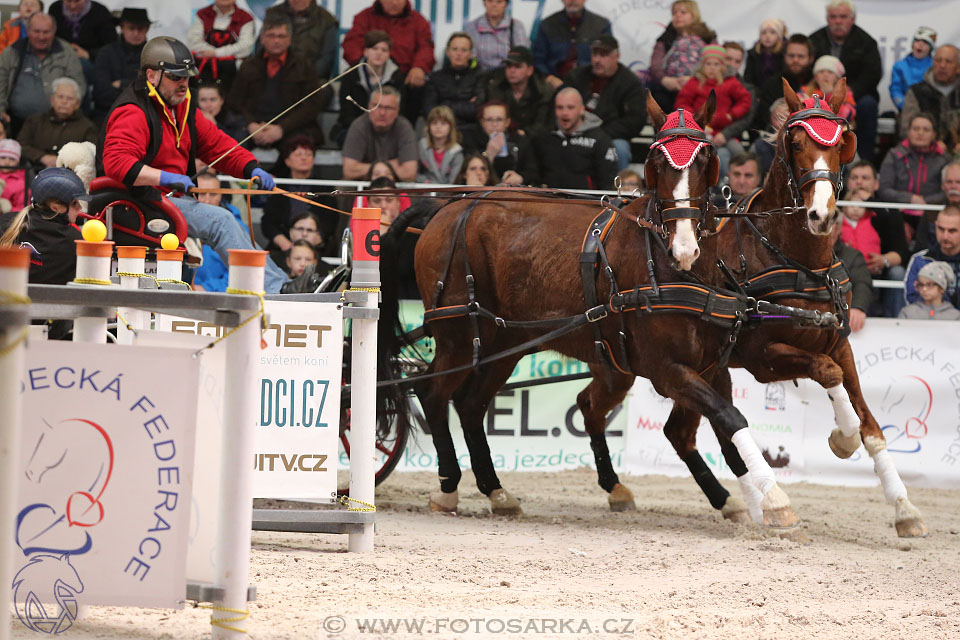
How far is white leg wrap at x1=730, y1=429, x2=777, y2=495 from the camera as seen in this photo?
5973 mm

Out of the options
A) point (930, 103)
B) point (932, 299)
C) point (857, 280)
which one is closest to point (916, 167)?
point (930, 103)

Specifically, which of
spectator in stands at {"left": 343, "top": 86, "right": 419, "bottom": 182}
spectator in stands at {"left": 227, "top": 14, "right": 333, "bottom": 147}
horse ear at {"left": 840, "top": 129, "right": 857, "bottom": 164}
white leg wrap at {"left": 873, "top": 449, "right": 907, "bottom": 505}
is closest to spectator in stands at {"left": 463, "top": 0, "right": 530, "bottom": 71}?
spectator in stands at {"left": 343, "top": 86, "right": 419, "bottom": 182}

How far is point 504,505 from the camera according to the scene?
23.8 ft

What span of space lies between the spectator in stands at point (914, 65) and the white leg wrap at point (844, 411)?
21.2 feet

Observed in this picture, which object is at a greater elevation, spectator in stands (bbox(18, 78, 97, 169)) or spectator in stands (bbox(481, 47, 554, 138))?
spectator in stands (bbox(481, 47, 554, 138))

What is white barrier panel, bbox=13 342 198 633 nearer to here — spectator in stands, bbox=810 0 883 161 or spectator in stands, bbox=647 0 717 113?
spectator in stands, bbox=647 0 717 113

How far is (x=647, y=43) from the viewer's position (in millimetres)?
12203

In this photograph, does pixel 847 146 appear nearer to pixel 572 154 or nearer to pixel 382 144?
pixel 572 154

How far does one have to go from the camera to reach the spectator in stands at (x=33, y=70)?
36.7ft

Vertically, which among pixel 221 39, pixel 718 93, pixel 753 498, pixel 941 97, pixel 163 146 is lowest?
pixel 753 498

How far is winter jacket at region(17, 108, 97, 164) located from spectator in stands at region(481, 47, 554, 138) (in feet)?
12.3

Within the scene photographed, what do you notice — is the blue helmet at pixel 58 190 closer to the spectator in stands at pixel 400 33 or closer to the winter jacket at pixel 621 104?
the spectator in stands at pixel 400 33

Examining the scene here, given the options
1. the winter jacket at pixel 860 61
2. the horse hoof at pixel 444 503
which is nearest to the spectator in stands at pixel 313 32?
the winter jacket at pixel 860 61

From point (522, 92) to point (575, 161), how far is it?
1213 millimetres
